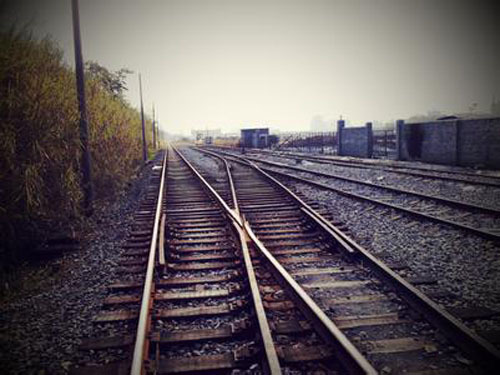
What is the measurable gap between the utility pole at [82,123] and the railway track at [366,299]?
4.06 metres

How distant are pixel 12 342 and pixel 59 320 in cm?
43

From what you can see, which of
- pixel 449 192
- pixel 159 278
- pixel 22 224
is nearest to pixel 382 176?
pixel 449 192

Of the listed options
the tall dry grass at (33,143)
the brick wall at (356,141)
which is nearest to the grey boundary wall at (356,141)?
the brick wall at (356,141)

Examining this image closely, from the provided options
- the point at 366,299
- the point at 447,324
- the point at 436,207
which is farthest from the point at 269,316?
the point at 436,207

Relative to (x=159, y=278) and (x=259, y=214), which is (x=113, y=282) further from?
(x=259, y=214)

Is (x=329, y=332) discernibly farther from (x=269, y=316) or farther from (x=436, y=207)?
(x=436, y=207)

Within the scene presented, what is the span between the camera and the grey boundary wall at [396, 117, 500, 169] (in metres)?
14.5

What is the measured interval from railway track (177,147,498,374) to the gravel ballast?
2446mm

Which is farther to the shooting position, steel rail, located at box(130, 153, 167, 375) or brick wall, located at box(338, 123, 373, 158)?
brick wall, located at box(338, 123, 373, 158)

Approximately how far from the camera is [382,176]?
1255 cm

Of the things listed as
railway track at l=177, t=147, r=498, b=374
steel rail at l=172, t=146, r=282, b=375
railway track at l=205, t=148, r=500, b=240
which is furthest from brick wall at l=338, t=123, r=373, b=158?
steel rail at l=172, t=146, r=282, b=375

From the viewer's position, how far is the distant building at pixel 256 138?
39.8m

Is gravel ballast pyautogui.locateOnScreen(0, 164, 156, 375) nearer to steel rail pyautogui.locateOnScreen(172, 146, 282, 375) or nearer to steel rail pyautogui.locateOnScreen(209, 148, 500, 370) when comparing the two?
steel rail pyautogui.locateOnScreen(172, 146, 282, 375)

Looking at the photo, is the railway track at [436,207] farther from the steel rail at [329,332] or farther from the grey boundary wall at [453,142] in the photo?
the grey boundary wall at [453,142]
